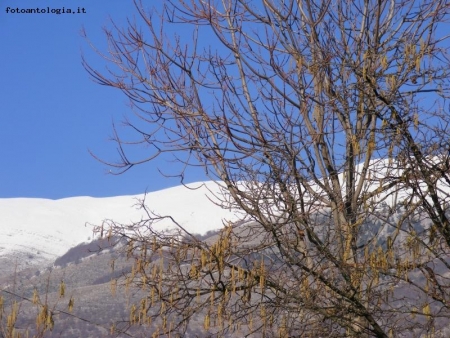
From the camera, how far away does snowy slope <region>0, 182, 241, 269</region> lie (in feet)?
155

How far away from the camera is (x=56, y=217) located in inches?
2367

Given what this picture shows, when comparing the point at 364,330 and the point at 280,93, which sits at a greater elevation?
the point at 280,93

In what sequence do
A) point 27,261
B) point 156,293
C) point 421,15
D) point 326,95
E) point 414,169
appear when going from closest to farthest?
point 414,169 → point 156,293 → point 326,95 → point 421,15 → point 27,261

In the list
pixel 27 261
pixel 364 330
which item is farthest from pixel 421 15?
pixel 27 261

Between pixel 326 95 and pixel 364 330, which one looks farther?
pixel 326 95

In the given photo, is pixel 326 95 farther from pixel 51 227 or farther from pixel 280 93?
pixel 51 227

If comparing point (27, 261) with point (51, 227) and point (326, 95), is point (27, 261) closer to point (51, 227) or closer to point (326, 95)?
point (51, 227)

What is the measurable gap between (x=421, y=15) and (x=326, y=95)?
170cm

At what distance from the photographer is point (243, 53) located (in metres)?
8.76

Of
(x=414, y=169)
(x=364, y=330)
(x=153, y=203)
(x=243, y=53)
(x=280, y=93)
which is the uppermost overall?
(x=153, y=203)

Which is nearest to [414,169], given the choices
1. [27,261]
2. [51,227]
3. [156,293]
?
[156,293]

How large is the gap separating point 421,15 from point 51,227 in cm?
5338

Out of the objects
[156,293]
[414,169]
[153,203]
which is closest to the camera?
[414,169]

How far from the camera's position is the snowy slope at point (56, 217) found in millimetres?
47375
